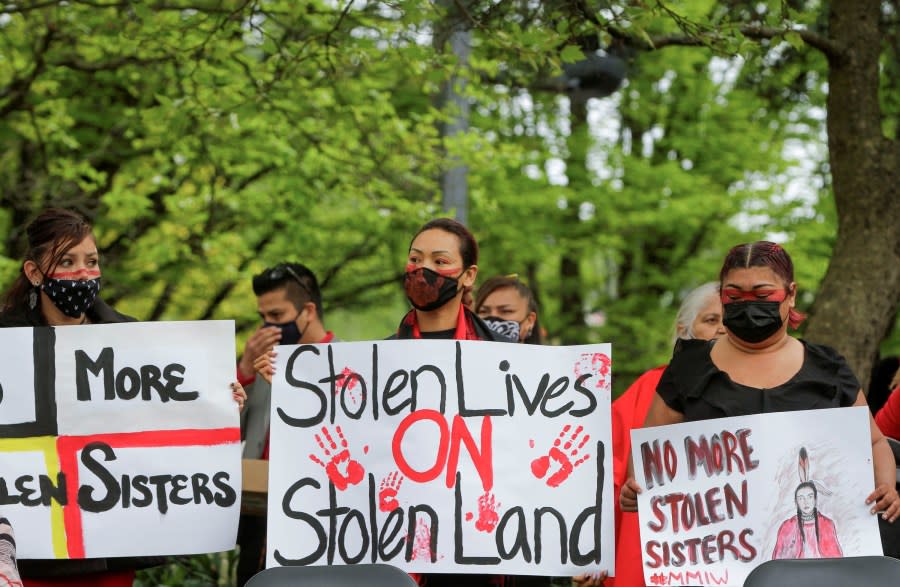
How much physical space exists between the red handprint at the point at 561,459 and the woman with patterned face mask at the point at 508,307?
1268 mm

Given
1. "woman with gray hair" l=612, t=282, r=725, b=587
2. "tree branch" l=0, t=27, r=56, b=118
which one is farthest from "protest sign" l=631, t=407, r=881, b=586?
"tree branch" l=0, t=27, r=56, b=118

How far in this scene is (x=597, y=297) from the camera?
1503 cm

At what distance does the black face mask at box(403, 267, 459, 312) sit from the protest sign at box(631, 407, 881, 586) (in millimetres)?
734

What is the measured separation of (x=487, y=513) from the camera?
3500 mm

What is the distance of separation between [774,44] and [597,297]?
1005 cm

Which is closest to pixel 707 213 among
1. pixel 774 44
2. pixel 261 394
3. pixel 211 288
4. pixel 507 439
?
pixel 211 288

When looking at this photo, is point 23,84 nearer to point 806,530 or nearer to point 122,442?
point 122,442

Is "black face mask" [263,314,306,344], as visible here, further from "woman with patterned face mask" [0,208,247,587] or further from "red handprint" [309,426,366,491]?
"red handprint" [309,426,366,491]

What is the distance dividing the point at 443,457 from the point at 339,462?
313 mm

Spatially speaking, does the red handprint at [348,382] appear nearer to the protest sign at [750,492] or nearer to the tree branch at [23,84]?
the protest sign at [750,492]

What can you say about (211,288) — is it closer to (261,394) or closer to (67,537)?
(261,394)

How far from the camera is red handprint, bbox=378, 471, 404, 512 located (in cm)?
349

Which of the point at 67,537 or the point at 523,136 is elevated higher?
the point at 523,136

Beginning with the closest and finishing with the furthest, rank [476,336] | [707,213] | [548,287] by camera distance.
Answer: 1. [476,336]
2. [707,213]
3. [548,287]
